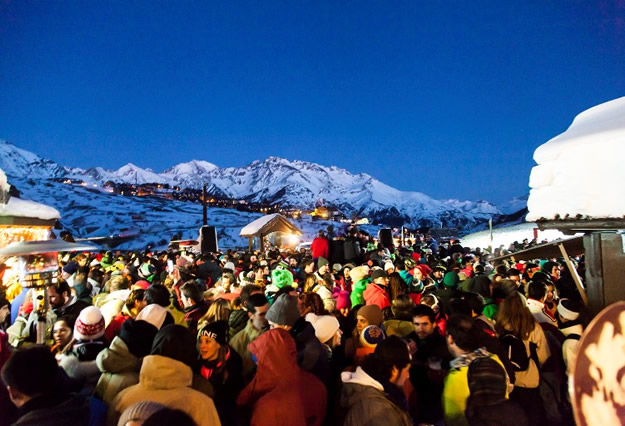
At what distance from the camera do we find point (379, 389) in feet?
8.38

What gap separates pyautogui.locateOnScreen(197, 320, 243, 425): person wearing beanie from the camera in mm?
3326

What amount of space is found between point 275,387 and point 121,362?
46.7 inches

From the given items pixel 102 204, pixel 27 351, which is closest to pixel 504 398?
pixel 27 351

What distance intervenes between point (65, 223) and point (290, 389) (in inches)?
2550

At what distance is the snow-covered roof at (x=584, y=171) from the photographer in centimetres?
265

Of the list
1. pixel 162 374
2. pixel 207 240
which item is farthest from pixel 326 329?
pixel 207 240

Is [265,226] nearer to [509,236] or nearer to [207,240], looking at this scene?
[207,240]

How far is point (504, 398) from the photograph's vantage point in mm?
2496

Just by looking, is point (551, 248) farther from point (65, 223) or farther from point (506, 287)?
point (65, 223)

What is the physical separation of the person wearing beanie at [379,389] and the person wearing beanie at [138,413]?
47.3 inches

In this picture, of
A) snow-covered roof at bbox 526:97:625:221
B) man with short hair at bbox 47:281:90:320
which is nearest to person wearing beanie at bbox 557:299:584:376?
snow-covered roof at bbox 526:97:625:221

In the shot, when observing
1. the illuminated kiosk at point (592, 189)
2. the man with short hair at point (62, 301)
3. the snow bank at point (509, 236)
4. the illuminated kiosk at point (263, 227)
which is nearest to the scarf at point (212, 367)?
the illuminated kiosk at point (592, 189)

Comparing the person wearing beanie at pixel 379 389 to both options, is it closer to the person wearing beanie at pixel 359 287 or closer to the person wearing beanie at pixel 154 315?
the person wearing beanie at pixel 154 315

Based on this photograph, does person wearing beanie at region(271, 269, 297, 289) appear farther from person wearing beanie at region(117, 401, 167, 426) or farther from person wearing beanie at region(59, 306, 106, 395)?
person wearing beanie at region(117, 401, 167, 426)
